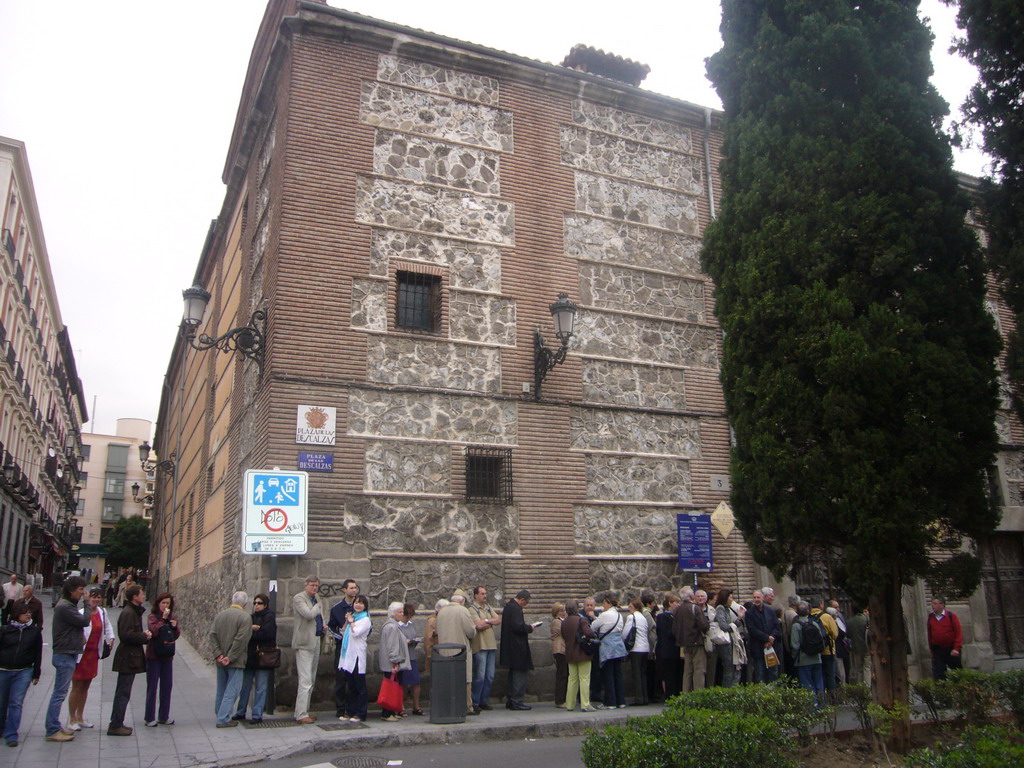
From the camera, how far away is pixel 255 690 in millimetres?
10477

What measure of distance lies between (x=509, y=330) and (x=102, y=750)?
26.3 feet

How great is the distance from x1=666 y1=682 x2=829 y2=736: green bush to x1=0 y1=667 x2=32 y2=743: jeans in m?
6.57

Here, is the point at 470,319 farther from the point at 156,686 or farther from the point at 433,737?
the point at 156,686

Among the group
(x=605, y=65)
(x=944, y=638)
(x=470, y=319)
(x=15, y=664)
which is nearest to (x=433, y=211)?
(x=470, y=319)

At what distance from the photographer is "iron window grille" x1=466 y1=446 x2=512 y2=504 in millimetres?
13291

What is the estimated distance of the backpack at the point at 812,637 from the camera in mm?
12406

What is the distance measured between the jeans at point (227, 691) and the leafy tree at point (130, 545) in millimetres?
62054

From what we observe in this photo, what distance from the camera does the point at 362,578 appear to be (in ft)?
40.0

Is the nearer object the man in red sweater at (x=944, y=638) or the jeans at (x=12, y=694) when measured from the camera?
the jeans at (x=12, y=694)

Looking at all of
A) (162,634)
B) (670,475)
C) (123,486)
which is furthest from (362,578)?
(123,486)

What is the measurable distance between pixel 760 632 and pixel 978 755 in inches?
289

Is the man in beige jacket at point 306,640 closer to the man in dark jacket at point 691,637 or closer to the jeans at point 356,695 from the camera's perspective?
the jeans at point 356,695

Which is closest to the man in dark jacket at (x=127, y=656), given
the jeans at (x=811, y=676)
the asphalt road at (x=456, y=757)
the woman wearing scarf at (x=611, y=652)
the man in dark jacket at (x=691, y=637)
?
the asphalt road at (x=456, y=757)

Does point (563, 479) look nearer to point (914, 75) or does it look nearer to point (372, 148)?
point (372, 148)
